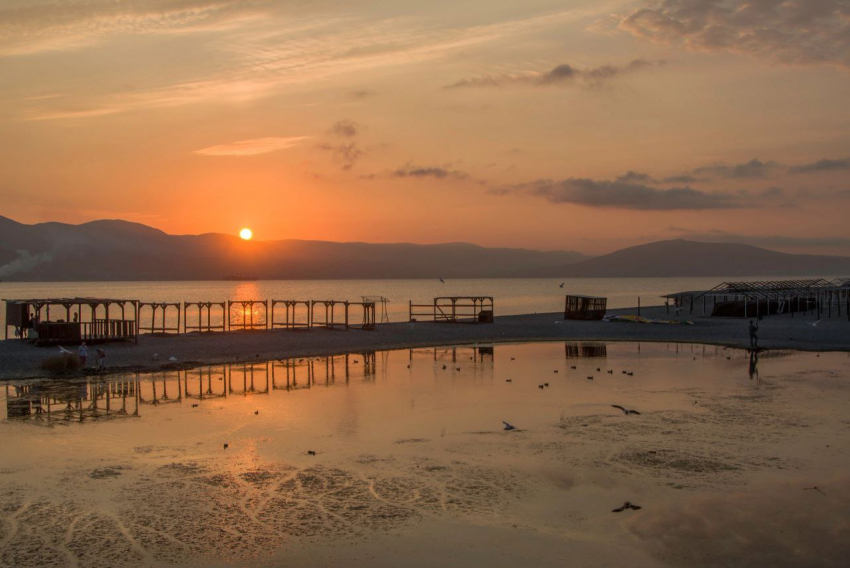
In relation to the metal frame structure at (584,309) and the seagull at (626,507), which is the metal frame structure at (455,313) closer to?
the metal frame structure at (584,309)

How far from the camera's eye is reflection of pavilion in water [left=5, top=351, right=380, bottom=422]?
859 inches

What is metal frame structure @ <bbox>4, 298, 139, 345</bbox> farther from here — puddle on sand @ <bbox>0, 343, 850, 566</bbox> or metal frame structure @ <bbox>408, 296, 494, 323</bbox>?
metal frame structure @ <bbox>408, 296, 494, 323</bbox>

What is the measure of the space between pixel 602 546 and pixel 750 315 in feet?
176

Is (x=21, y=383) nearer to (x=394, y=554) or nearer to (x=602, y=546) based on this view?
(x=394, y=554)

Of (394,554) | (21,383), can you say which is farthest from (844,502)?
(21,383)

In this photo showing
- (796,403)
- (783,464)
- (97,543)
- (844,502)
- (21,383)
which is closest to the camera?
(97,543)

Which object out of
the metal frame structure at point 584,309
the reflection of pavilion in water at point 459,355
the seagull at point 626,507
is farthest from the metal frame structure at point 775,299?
the seagull at point 626,507

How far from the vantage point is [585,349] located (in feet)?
128

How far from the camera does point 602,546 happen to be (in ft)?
35.4

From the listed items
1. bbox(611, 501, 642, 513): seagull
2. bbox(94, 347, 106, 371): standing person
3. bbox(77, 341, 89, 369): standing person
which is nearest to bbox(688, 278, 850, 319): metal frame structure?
bbox(94, 347, 106, 371): standing person

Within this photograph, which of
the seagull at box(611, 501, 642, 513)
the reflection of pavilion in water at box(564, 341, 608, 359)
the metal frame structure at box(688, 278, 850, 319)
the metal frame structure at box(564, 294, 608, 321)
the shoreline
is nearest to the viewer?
the seagull at box(611, 501, 642, 513)

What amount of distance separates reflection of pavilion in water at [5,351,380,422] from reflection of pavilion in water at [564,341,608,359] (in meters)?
10.5

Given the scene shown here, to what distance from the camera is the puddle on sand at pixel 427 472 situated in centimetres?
1083

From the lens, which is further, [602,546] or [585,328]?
[585,328]
